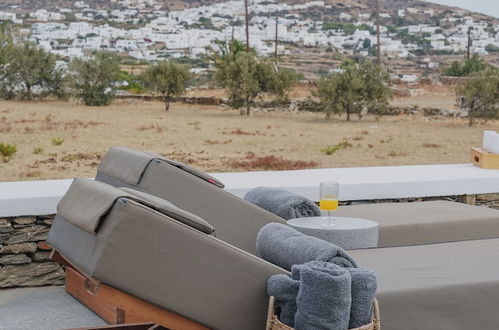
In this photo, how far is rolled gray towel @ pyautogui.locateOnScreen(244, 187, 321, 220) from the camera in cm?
358

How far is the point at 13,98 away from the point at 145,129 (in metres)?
10.2

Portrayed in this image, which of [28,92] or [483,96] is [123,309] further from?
[28,92]

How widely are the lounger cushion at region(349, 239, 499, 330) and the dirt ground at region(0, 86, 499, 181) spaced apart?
10.6 metres

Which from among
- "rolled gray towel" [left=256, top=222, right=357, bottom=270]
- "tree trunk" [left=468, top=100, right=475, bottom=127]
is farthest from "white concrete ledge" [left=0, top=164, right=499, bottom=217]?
"tree trunk" [left=468, top=100, right=475, bottom=127]

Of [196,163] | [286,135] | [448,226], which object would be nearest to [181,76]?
[286,135]

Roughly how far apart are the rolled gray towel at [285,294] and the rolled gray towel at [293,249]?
119 mm

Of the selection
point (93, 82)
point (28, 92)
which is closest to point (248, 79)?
point (93, 82)

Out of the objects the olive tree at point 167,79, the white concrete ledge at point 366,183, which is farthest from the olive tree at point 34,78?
the white concrete ledge at point 366,183

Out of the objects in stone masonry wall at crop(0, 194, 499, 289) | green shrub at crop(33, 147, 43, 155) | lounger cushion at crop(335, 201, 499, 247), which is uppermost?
lounger cushion at crop(335, 201, 499, 247)

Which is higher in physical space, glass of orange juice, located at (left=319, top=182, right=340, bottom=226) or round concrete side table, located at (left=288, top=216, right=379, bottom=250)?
glass of orange juice, located at (left=319, top=182, right=340, bottom=226)

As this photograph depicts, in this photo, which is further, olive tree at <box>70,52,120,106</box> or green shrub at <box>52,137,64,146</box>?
olive tree at <box>70,52,120,106</box>

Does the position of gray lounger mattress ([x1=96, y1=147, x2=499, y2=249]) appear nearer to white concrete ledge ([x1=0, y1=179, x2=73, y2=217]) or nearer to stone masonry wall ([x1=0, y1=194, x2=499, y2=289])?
white concrete ledge ([x1=0, y1=179, x2=73, y2=217])

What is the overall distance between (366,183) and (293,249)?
170 cm

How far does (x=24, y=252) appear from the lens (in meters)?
3.79
